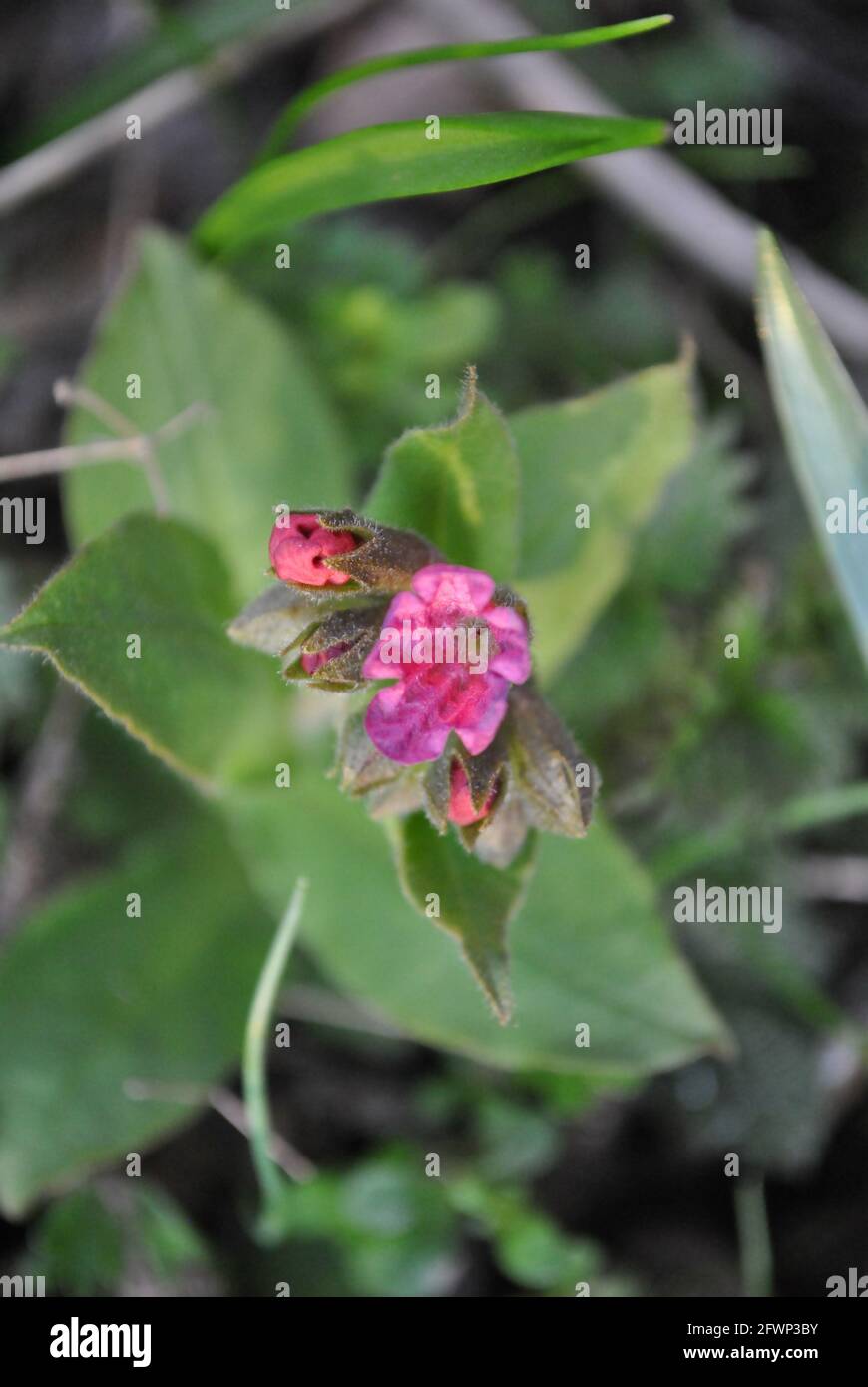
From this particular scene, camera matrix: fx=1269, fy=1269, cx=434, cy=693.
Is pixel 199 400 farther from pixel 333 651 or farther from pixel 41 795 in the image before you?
pixel 333 651

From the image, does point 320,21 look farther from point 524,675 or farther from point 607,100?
point 524,675

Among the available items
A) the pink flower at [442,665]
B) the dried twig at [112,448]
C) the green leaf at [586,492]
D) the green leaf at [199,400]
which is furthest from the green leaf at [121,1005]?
the pink flower at [442,665]

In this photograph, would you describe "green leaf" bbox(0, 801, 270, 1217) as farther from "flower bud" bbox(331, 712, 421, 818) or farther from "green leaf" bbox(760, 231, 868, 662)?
"green leaf" bbox(760, 231, 868, 662)

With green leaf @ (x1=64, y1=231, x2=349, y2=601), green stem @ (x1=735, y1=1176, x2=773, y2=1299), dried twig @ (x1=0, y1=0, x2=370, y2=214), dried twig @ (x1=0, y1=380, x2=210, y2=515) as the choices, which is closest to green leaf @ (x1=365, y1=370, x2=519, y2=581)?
dried twig @ (x1=0, y1=380, x2=210, y2=515)

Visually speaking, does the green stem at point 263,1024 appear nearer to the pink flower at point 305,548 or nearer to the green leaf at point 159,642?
the green leaf at point 159,642
